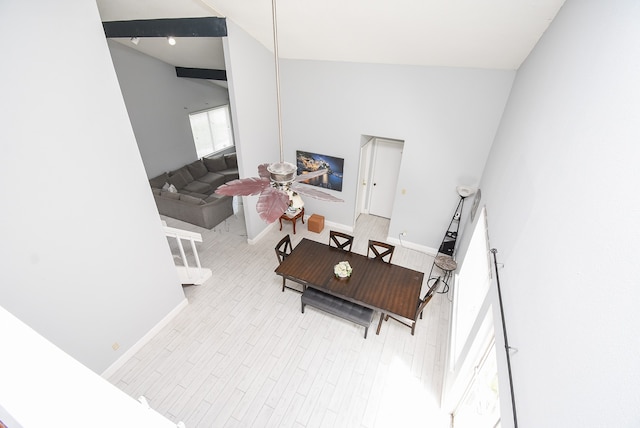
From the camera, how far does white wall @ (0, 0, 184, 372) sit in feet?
7.63

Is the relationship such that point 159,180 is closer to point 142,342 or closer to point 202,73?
point 202,73

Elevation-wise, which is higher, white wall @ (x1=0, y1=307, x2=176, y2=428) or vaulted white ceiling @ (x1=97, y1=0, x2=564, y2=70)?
vaulted white ceiling @ (x1=97, y1=0, x2=564, y2=70)

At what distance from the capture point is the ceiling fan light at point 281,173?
223 cm

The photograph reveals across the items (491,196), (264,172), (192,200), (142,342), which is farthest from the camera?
(192,200)

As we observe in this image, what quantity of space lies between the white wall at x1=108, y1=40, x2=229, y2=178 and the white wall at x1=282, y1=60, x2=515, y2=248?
14.0 ft

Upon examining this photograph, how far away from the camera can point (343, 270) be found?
14.0 feet

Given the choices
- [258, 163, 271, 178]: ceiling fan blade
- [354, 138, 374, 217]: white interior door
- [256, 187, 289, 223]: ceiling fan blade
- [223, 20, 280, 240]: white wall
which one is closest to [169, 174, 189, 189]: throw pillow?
[223, 20, 280, 240]: white wall

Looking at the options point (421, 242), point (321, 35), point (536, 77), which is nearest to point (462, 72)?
point (536, 77)

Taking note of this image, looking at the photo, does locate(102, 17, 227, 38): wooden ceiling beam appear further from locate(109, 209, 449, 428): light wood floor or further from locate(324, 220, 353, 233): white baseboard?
locate(324, 220, 353, 233): white baseboard

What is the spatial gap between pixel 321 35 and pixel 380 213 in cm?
438

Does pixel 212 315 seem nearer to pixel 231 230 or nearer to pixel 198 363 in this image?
pixel 198 363

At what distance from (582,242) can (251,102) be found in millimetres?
5059

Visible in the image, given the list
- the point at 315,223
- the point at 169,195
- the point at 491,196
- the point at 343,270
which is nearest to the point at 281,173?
the point at 343,270

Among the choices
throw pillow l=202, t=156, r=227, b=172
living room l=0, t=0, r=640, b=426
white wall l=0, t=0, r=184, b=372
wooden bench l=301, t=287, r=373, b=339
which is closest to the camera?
living room l=0, t=0, r=640, b=426
